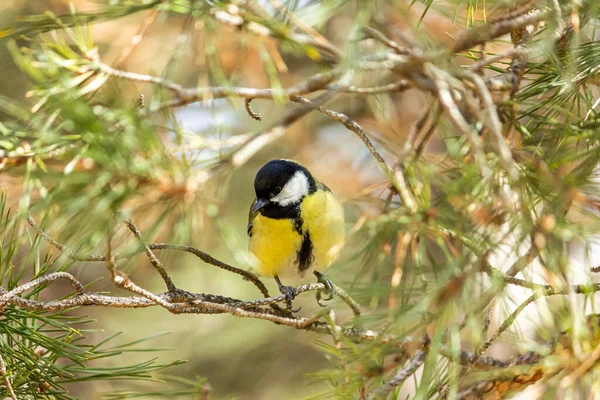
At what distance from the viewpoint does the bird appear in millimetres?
2086

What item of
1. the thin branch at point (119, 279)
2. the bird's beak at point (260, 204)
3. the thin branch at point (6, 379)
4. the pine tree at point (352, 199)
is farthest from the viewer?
the bird's beak at point (260, 204)

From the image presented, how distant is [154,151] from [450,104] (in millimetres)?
457

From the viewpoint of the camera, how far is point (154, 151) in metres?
0.78

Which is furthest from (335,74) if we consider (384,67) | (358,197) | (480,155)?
(358,197)

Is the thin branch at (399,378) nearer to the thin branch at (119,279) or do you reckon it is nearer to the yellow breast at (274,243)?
the thin branch at (119,279)

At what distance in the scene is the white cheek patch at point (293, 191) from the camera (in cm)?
213

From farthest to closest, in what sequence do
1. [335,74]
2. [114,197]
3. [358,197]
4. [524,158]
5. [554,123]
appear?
[358,197] → [554,123] → [524,158] → [335,74] → [114,197]

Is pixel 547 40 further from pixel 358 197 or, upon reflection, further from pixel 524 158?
pixel 358 197

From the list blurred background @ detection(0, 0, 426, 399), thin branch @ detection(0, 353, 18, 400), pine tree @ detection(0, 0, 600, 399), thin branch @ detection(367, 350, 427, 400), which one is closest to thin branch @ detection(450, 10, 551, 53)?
pine tree @ detection(0, 0, 600, 399)

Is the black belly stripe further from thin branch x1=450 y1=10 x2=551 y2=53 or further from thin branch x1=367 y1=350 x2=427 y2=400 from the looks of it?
thin branch x1=450 y1=10 x2=551 y2=53

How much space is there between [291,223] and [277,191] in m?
0.12

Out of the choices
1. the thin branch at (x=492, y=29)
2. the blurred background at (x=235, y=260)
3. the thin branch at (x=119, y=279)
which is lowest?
the blurred background at (x=235, y=260)

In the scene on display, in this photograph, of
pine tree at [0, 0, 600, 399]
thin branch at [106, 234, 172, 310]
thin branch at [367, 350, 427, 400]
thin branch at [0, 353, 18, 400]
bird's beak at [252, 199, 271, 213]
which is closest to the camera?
pine tree at [0, 0, 600, 399]

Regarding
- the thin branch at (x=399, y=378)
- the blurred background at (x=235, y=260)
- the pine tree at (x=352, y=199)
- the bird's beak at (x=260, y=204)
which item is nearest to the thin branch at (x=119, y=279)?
the pine tree at (x=352, y=199)
